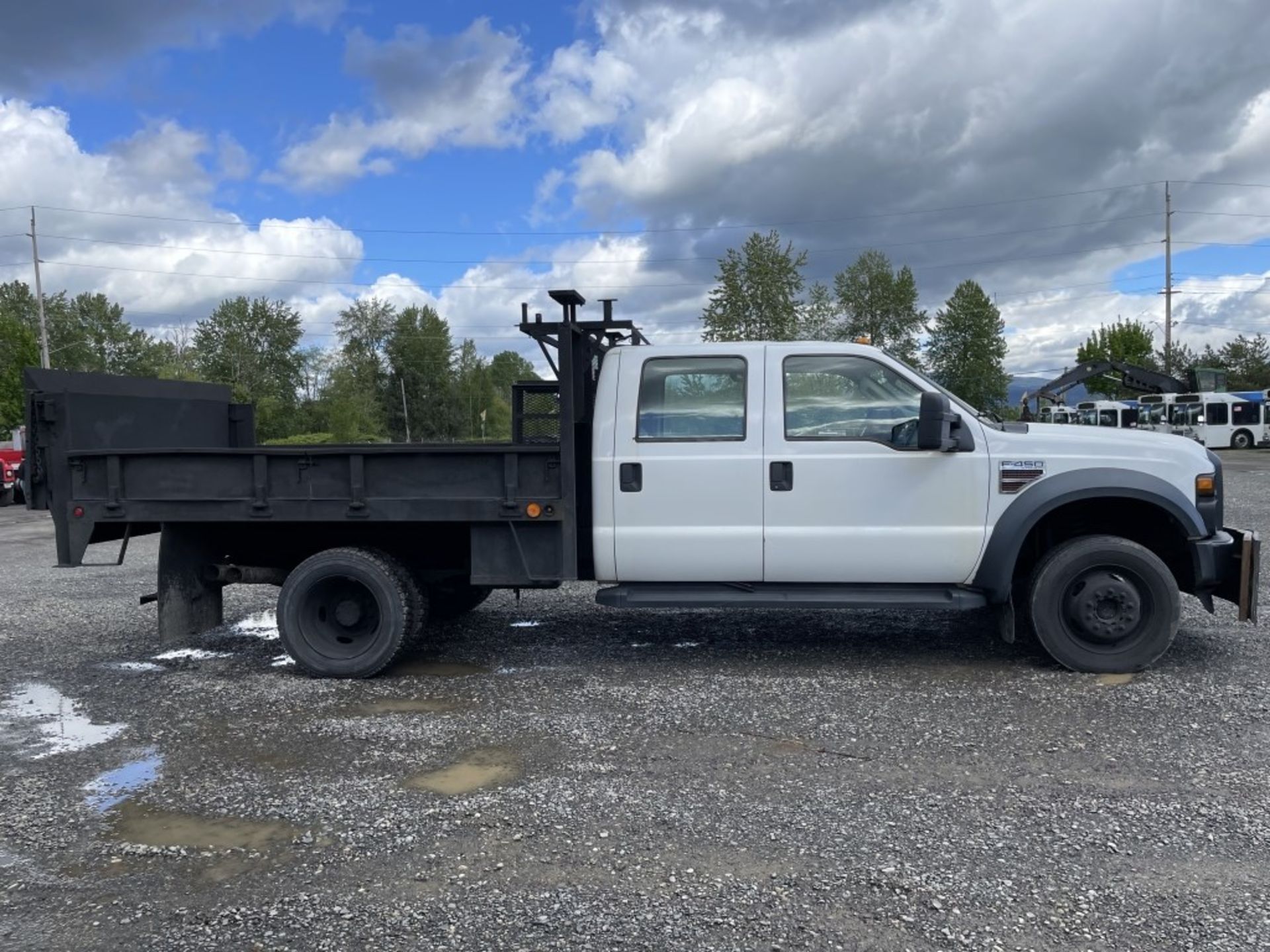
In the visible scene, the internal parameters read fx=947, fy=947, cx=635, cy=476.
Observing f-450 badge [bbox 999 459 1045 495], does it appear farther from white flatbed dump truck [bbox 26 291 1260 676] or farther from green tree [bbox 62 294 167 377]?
green tree [bbox 62 294 167 377]

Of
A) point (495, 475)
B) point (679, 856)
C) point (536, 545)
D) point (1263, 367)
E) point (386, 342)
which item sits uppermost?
point (386, 342)

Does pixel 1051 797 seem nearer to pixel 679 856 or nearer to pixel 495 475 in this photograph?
pixel 679 856

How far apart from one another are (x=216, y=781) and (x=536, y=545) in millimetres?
2261

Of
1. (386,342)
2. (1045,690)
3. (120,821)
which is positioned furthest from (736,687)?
(386,342)

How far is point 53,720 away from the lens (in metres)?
5.34

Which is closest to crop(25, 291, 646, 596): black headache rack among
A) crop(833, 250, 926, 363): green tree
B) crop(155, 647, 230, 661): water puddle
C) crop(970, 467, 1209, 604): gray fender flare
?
crop(155, 647, 230, 661): water puddle

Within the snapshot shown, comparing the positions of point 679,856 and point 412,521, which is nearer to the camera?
point 679,856

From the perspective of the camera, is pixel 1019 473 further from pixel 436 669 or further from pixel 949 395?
pixel 436 669

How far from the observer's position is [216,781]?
4324mm

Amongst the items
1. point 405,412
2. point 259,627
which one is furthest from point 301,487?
point 405,412

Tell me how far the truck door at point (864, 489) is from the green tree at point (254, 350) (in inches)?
2509

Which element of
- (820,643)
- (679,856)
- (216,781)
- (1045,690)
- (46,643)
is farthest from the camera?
(46,643)

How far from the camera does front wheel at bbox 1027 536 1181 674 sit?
5574mm

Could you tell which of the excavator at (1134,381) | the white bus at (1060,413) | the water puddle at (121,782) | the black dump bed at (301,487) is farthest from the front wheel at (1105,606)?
the white bus at (1060,413)
